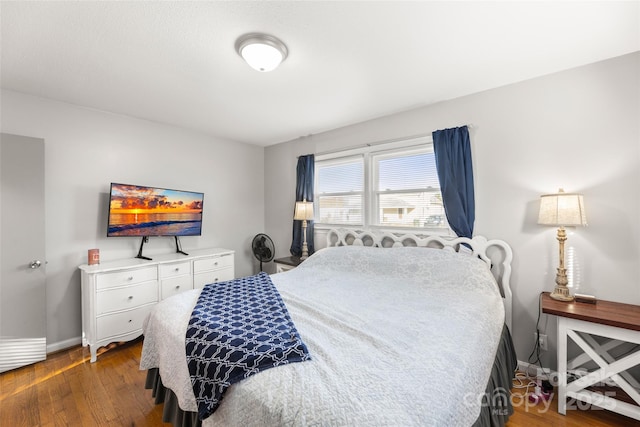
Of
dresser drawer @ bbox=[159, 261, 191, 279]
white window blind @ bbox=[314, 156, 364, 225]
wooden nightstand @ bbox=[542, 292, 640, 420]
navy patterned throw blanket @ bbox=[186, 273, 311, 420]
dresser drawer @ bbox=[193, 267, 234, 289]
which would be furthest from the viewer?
white window blind @ bbox=[314, 156, 364, 225]

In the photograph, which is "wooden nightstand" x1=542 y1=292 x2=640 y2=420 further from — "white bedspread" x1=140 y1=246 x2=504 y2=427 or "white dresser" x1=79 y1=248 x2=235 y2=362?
"white dresser" x1=79 y1=248 x2=235 y2=362

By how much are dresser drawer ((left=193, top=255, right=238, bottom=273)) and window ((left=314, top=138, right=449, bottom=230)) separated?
4.60ft

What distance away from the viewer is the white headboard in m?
2.35

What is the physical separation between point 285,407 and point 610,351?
2.58m

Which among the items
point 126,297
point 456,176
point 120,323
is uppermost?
point 456,176

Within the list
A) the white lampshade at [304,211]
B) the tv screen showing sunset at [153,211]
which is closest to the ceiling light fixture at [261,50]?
the white lampshade at [304,211]

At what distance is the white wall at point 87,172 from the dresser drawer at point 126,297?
1.79ft

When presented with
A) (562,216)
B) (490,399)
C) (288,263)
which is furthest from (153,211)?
(562,216)

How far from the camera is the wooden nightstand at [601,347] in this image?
1.65 meters

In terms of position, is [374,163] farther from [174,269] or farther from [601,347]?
[174,269]

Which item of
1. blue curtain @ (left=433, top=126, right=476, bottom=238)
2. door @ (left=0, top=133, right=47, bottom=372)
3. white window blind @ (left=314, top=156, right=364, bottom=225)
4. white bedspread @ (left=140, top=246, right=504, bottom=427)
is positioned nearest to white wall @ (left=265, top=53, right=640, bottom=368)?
blue curtain @ (left=433, top=126, right=476, bottom=238)

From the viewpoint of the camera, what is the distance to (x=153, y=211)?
10.5 feet

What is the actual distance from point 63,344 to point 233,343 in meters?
2.77

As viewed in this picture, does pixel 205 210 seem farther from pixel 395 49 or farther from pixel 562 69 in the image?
pixel 562 69
